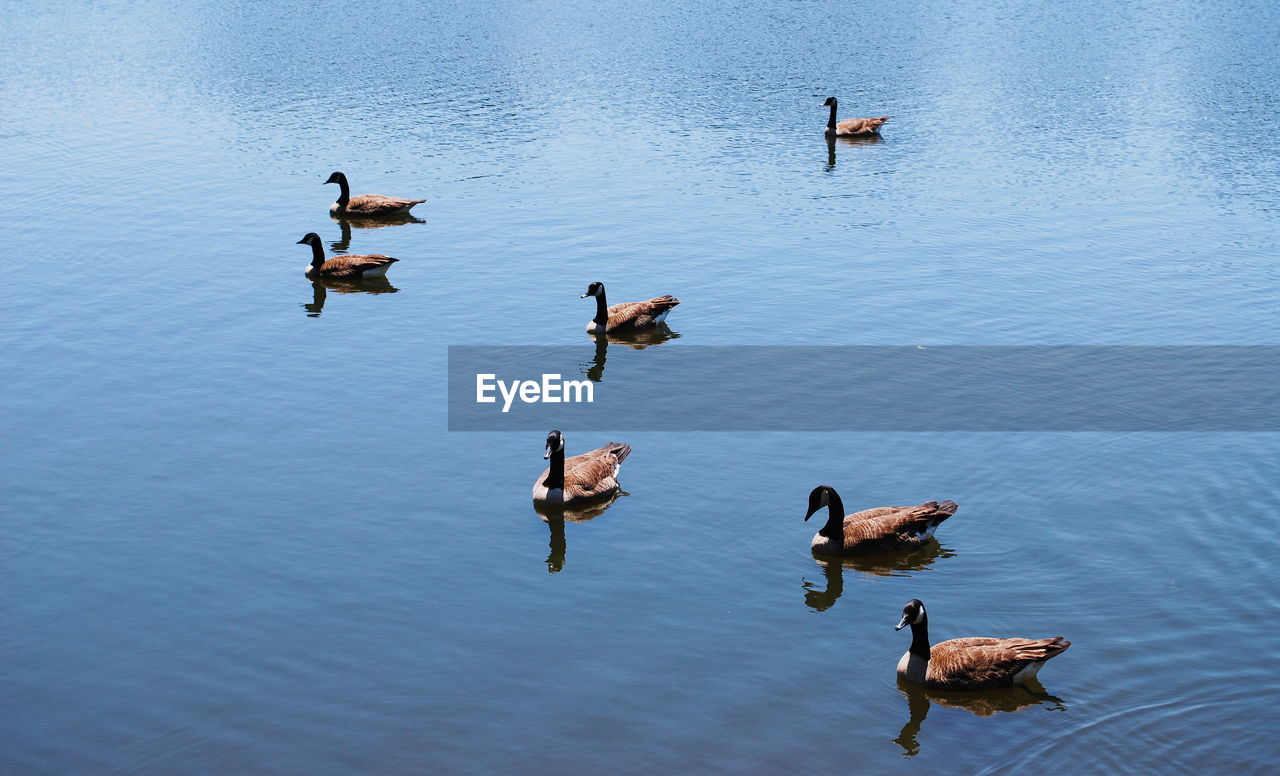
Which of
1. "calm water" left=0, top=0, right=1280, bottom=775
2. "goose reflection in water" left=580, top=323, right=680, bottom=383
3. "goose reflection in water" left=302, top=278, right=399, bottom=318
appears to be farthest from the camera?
"goose reflection in water" left=302, top=278, right=399, bottom=318

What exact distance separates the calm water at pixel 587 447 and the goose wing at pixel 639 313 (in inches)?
42.4

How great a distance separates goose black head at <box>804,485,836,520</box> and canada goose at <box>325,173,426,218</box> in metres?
26.7

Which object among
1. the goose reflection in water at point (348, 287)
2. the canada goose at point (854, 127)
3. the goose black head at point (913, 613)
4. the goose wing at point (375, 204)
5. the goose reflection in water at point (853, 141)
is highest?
the canada goose at point (854, 127)

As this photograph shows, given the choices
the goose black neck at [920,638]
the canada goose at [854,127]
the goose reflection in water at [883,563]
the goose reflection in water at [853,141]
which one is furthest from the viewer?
the canada goose at [854,127]

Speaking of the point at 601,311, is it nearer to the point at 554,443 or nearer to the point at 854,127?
the point at 554,443

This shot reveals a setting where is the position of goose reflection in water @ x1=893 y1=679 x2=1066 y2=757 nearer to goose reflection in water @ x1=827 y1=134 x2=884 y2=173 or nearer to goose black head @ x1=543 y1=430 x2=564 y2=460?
goose black head @ x1=543 y1=430 x2=564 y2=460

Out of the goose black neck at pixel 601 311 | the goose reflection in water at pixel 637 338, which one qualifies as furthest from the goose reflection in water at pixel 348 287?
→ the goose reflection in water at pixel 637 338

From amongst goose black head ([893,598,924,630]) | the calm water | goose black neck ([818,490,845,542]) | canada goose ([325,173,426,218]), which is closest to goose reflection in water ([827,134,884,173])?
the calm water

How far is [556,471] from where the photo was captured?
2425 centimetres

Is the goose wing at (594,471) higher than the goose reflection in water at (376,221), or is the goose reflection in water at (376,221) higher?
the goose reflection in water at (376,221)

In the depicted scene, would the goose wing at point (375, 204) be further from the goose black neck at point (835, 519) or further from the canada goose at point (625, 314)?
the goose black neck at point (835, 519)

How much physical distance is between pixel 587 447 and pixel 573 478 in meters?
2.44

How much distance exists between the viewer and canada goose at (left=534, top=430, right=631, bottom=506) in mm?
24234

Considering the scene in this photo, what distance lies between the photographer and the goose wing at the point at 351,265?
129 feet
